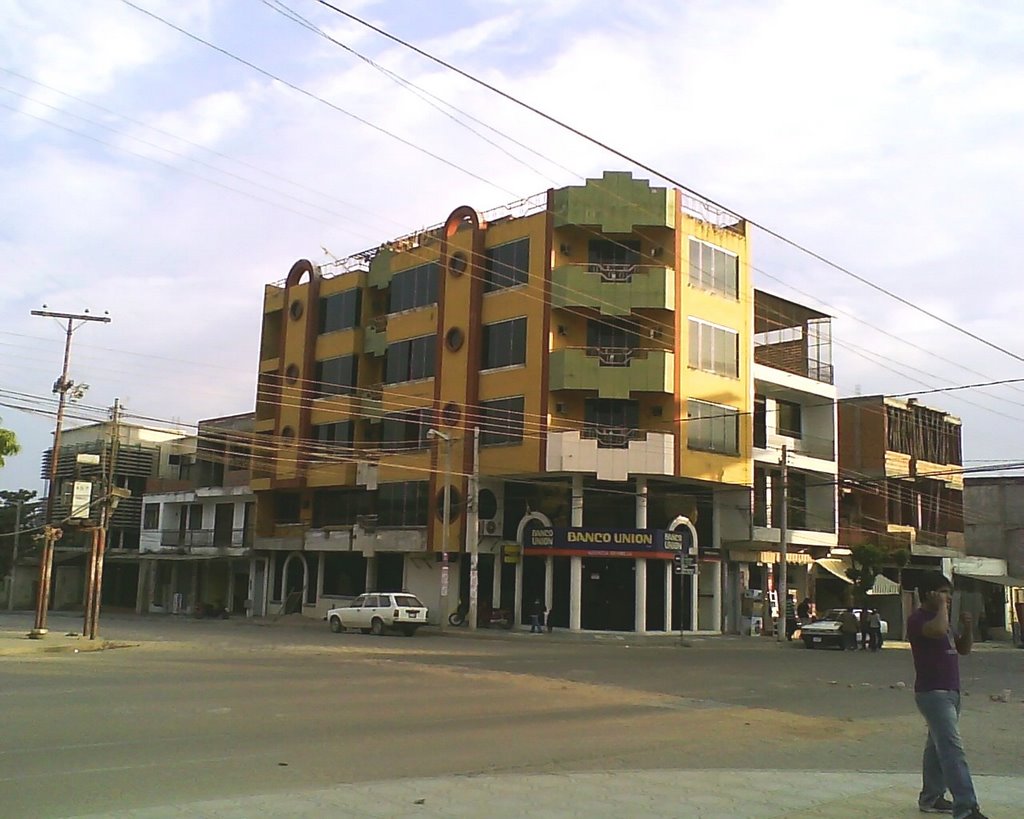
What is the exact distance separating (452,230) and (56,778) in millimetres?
40222

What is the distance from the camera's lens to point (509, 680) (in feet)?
65.6

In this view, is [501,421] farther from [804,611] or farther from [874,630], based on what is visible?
[874,630]

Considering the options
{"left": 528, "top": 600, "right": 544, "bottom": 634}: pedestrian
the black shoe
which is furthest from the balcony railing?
the black shoe

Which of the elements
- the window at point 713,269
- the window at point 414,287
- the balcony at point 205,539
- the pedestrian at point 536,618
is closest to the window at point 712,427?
the window at point 713,269

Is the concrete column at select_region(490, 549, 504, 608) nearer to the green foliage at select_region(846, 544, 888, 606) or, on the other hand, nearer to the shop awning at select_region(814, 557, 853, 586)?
the green foliage at select_region(846, 544, 888, 606)

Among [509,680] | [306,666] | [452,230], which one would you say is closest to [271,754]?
[509,680]

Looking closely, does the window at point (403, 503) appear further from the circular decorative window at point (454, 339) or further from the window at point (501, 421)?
the circular decorative window at point (454, 339)

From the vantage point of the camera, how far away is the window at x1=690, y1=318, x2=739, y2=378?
4325 cm

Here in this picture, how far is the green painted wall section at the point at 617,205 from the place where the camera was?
42469 millimetres

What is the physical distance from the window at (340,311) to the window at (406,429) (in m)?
6.48

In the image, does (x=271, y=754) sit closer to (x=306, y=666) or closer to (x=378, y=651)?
(x=306, y=666)

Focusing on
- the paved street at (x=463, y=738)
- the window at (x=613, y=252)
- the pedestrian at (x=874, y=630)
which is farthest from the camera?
the window at (x=613, y=252)

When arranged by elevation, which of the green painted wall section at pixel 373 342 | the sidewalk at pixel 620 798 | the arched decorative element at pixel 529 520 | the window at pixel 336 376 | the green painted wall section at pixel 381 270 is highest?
the green painted wall section at pixel 381 270

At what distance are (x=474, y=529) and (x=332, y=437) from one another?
13.4 metres
